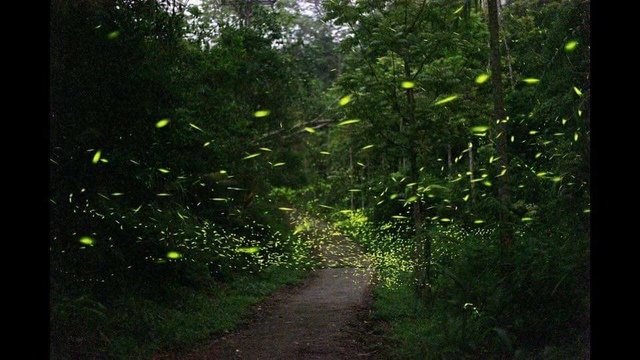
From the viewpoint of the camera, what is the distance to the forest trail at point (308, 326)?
21.6ft

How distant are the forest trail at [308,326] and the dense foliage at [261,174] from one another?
45cm

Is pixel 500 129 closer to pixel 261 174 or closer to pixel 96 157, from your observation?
pixel 96 157

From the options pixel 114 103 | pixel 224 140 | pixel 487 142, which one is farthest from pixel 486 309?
pixel 487 142

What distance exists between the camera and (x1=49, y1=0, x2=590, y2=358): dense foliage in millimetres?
5449

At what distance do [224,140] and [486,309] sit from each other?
8.00 metres

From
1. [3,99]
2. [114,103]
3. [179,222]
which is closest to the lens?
[3,99]

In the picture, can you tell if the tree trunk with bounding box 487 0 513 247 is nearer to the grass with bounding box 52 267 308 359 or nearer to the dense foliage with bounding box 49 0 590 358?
the dense foliage with bounding box 49 0 590 358

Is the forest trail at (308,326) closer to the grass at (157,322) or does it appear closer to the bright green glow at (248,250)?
the grass at (157,322)

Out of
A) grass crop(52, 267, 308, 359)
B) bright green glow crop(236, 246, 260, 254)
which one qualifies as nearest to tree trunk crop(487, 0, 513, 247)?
grass crop(52, 267, 308, 359)

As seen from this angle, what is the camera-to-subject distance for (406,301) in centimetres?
977

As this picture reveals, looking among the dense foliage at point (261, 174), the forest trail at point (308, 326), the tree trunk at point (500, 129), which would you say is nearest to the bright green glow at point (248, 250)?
the dense foliage at point (261, 174)

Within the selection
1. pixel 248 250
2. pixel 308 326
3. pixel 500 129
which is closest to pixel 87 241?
pixel 308 326

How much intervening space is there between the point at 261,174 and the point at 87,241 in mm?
8427
